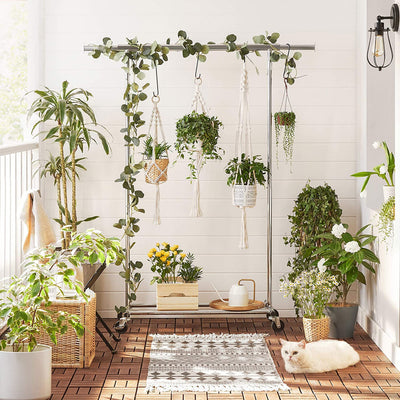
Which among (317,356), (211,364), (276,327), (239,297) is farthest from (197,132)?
(317,356)

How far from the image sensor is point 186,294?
5.46m

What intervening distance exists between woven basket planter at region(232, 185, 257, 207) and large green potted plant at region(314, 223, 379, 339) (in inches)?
23.4

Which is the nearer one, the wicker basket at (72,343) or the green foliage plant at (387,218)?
the wicker basket at (72,343)

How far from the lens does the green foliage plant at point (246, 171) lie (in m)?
5.35

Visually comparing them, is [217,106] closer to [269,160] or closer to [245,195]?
[269,160]

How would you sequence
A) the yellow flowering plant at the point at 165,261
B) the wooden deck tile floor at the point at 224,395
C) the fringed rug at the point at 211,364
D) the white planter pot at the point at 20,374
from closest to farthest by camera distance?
the white planter pot at the point at 20,374 < the wooden deck tile floor at the point at 224,395 < the fringed rug at the point at 211,364 < the yellow flowering plant at the point at 165,261

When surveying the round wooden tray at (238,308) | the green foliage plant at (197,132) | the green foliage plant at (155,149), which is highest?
the green foliage plant at (197,132)

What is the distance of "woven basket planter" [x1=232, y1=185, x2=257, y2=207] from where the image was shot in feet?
17.6

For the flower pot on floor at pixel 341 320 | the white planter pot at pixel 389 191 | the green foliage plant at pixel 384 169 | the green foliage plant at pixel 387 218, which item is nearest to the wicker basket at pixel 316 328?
the flower pot on floor at pixel 341 320

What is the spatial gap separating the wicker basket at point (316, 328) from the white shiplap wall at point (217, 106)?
3.14ft

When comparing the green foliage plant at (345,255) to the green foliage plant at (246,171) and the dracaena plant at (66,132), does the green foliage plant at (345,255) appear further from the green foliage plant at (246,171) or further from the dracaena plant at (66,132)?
the dracaena plant at (66,132)

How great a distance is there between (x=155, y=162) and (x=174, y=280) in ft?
3.07

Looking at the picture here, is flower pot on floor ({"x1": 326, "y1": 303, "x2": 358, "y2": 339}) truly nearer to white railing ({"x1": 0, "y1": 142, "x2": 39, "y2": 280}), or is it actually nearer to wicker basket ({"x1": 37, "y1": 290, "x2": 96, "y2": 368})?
wicker basket ({"x1": 37, "y1": 290, "x2": 96, "y2": 368})

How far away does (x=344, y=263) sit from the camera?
16.8 ft
